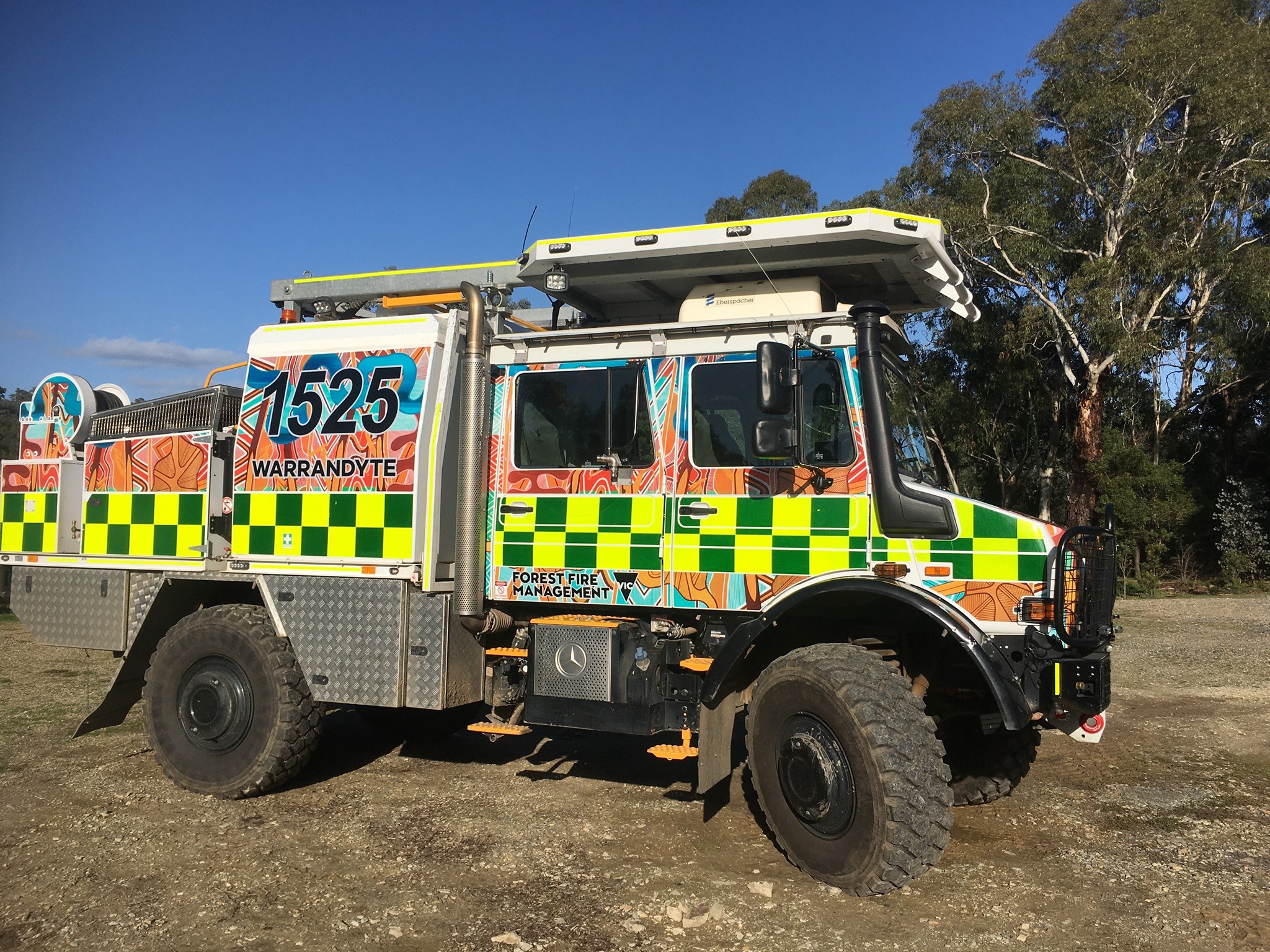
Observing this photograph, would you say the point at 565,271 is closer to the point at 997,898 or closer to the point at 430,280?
the point at 430,280

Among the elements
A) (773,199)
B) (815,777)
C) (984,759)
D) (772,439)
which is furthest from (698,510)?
Answer: (773,199)

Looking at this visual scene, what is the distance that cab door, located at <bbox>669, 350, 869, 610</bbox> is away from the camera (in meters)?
5.02

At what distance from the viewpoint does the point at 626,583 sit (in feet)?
18.1

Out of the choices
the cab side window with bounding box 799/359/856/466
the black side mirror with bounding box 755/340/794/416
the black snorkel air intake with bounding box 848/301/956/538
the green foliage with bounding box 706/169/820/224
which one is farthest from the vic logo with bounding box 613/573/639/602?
the green foliage with bounding box 706/169/820/224

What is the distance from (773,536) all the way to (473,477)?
1845 mm

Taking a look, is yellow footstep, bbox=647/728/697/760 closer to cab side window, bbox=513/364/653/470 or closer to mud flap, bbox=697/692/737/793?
mud flap, bbox=697/692/737/793

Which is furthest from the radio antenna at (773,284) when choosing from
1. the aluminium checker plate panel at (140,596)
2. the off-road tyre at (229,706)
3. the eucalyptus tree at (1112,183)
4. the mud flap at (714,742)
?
the eucalyptus tree at (1112,183)

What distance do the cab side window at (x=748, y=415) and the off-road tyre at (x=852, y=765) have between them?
1.04 metres

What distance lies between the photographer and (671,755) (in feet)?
17.5

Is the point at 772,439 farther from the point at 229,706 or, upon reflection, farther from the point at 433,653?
the point at 229,706

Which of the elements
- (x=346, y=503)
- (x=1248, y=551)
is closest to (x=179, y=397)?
(x=346, y=503)

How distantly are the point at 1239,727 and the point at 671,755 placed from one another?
6.01m

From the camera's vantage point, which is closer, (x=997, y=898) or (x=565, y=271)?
(x=997, y=898)

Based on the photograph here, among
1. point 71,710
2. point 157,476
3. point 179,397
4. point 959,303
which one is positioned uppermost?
point 959,303
